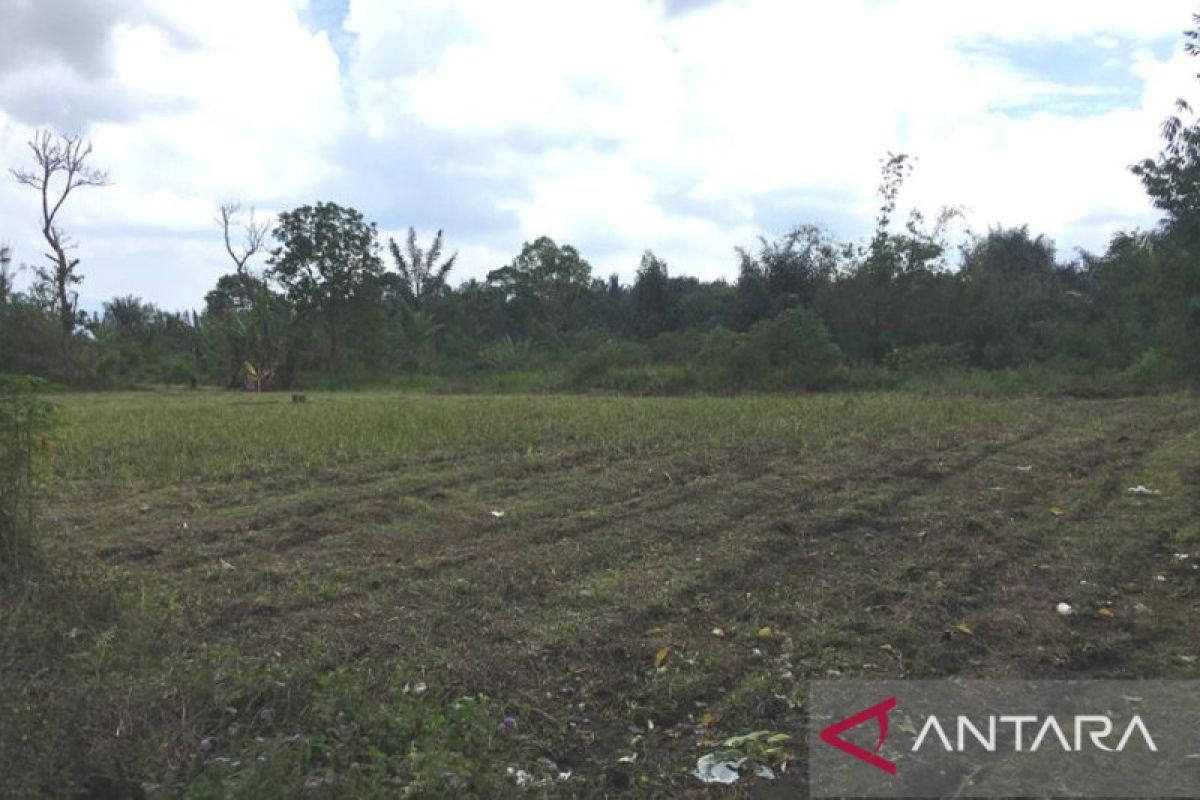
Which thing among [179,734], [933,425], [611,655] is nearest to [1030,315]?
[933,425]

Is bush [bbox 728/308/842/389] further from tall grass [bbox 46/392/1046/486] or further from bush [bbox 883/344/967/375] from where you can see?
tall grass [bbox 46/392/1046/486]

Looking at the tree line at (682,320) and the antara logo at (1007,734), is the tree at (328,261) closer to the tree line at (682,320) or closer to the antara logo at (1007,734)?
the tree line at (682,320)

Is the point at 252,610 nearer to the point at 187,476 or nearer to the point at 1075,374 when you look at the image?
the point at 187,476

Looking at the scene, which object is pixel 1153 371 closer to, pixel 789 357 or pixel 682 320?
pixel 789 357

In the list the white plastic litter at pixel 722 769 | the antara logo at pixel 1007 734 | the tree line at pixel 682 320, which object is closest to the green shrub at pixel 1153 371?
the tree line at pixel 682 320

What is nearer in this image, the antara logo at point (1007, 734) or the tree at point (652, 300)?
the antara logo at point (1007, 734)

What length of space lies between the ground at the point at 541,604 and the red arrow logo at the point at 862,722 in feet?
0.47

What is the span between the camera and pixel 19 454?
4383 millimetres

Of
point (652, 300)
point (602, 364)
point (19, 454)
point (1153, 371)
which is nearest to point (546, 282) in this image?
point (652, 300)

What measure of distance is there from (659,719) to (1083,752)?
4.40 ft

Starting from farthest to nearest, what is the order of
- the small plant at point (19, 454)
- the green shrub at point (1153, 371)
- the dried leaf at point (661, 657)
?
the green shrub at point (1153, 371), the small plant at point (19, 454), the dried leaf at point (661, 657)

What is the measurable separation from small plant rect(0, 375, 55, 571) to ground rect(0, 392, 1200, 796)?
216mm

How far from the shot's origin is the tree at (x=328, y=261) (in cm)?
2844

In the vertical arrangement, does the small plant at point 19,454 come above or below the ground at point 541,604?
above
